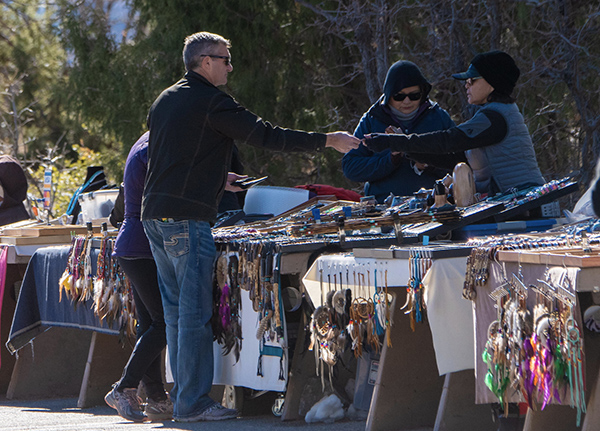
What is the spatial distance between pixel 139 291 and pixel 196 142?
0.87 metres

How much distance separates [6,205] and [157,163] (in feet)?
10.3

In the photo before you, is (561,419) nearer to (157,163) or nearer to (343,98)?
(157,163)

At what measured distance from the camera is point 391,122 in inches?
196

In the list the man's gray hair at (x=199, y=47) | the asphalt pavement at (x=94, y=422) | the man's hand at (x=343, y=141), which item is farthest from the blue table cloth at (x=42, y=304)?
the man's hand at (x=343, y=141)

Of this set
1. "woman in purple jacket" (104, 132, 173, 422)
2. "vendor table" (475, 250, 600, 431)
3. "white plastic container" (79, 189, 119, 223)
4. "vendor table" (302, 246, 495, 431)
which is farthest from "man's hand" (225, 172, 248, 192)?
"vendor table" (475, 250, 600, 431)

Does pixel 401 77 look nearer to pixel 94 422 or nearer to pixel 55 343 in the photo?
pixel 94 422

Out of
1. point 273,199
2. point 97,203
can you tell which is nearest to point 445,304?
point 273,199

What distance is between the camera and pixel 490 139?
4.10 metres

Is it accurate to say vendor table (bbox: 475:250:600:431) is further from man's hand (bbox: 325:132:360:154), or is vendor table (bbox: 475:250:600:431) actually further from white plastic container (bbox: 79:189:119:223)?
white plastic container (bbox: 79:189:119:223)

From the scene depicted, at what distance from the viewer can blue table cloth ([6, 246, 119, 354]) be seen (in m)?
5.50

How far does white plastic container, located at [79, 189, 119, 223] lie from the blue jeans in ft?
6.24

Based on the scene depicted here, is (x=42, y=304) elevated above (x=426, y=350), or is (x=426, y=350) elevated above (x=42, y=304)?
(x=42, y=304)

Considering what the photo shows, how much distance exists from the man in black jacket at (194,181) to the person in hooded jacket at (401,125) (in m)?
0.76

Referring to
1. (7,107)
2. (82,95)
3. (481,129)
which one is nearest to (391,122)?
(481,129)
